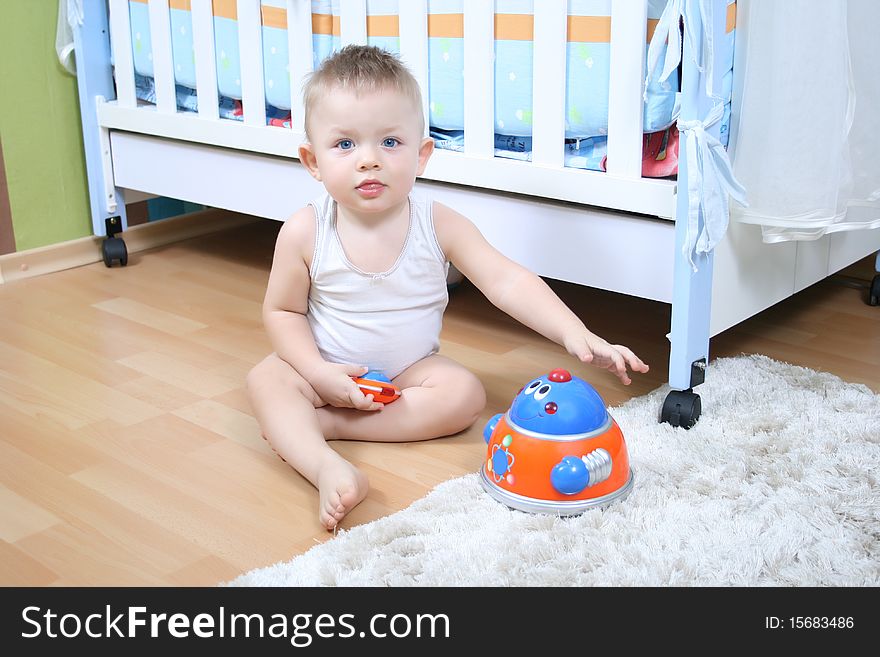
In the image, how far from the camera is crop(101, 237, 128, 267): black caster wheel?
2047 millimetres

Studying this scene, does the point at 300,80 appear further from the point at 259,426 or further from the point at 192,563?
the point at 192,563

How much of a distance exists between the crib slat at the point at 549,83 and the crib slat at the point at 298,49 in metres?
0.44

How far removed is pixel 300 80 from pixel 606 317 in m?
0.66

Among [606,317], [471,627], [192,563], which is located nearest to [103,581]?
[192,563]

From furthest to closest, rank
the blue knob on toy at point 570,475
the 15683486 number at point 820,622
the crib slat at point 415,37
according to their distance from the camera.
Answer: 1. the crib slat at point 415,37
2. the blue knob on toy at point 570,475
3. the 15683486 number at point 820,622

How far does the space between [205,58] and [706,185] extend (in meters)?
1.03

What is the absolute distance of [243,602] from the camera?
90 centimetres

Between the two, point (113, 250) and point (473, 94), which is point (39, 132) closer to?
point (113, 250)

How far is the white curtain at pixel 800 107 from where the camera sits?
1198mm

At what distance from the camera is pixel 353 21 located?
60.7 inches

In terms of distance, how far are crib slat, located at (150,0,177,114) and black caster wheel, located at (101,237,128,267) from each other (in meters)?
0.30

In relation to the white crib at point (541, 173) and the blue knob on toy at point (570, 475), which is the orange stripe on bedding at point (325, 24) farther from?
the blue knob on toy at point (570, 475)

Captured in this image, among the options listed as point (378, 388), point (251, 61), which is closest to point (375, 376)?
point (378, 388)

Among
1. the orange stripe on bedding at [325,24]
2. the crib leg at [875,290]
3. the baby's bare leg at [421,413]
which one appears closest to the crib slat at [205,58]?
the orange stripe on bedding at [325,24]
